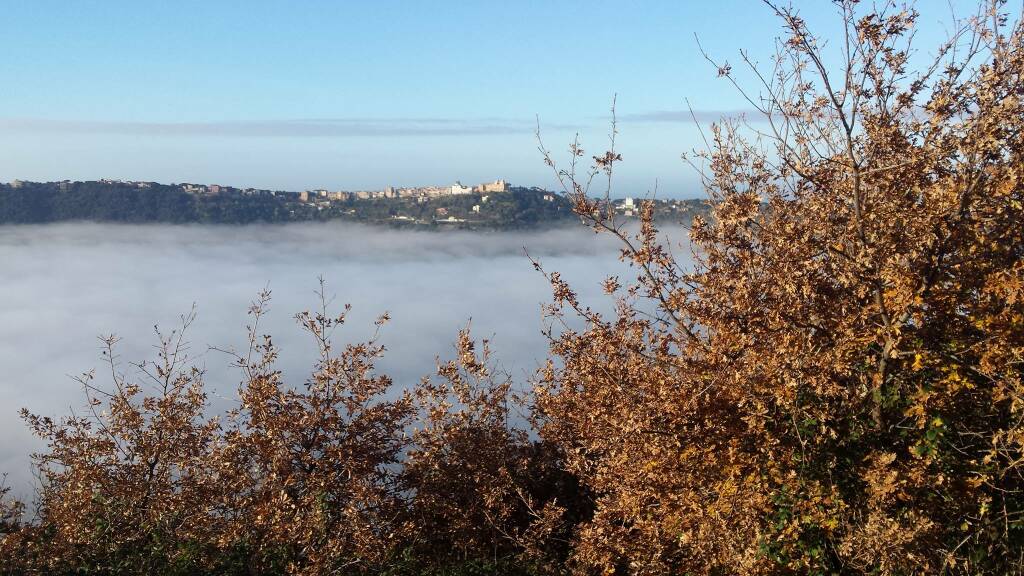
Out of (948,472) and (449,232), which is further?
(449,232)

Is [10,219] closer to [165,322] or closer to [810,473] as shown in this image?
[165,322]

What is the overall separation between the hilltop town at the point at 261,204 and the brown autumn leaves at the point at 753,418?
98.4 meters

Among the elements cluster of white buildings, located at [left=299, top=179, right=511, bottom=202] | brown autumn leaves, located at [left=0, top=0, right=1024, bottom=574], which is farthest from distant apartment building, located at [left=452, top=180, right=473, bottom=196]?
brown autumn leaves, located at [left=0, top=0, right=1024, bottom=574]

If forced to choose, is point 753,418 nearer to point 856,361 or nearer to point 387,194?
point 856,361

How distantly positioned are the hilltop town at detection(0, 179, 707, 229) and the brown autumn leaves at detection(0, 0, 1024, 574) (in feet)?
323

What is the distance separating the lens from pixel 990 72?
22.0 ft

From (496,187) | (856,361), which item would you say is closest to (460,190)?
(496,187)

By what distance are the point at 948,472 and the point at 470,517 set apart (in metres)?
5.63

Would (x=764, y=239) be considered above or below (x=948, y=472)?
above

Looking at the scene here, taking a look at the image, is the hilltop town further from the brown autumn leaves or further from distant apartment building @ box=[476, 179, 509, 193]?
the brown autumn leaves

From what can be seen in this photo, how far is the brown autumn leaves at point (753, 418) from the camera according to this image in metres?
6.64

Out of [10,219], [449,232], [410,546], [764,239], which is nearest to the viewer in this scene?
[764,239]

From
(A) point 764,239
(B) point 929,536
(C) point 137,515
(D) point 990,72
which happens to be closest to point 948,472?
(B) point 929,536

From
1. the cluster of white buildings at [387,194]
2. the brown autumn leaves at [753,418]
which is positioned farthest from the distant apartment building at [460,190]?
the brown autumn leaves at [753,418]
